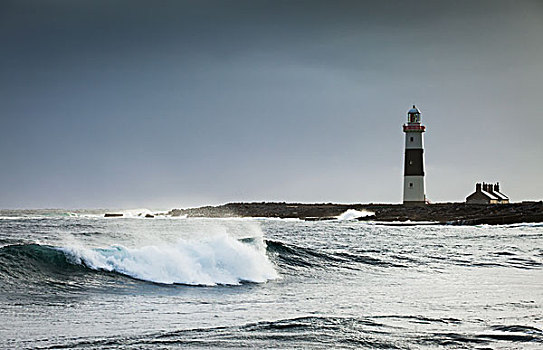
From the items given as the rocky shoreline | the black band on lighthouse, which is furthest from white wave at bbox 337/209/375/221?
the black band on lighthouse

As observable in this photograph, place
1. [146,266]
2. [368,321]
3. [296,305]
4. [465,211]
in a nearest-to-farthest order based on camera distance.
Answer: [368,321], [296,305], [146,266], [465,211]

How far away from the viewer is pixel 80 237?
23.4 meters

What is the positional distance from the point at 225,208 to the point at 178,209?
313 inches

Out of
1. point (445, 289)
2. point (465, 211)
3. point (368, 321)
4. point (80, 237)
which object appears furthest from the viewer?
Result: point (465, 211)

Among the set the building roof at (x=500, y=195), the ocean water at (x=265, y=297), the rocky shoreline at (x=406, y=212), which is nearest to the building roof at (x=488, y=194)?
the building roof at (x=500, y=195)

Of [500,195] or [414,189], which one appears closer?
[414,189]

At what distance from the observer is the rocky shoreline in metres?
42.8

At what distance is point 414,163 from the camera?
50625mm

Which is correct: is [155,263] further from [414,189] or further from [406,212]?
[414,189]

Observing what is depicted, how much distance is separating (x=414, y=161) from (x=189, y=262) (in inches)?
1511

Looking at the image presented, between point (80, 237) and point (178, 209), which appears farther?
point (178, 209)

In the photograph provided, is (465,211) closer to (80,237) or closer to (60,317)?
(80,237)

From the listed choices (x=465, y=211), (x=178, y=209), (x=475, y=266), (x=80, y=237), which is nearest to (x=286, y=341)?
(x=475, y=266)

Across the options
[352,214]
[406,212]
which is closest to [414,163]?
[406,212]
